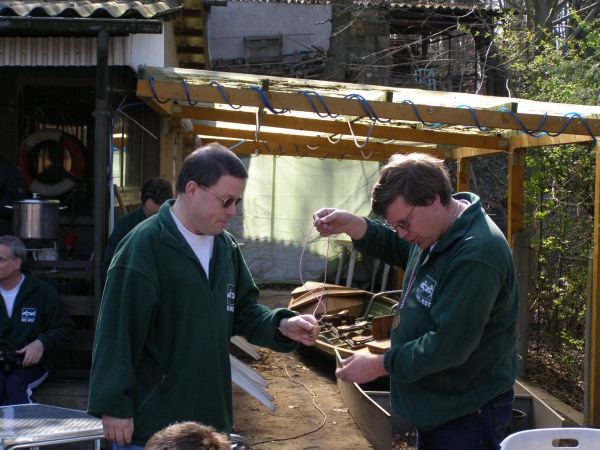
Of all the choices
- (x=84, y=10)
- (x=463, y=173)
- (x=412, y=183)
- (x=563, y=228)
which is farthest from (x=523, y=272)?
(x=412, y=183)

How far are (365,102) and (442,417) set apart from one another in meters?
3.44

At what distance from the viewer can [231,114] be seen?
807 cm

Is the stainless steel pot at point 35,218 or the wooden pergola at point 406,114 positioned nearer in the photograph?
the wooden pergola at point 406,114

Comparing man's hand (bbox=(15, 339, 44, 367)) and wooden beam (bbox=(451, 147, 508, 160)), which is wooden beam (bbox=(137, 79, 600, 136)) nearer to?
man's hand (bbox=(15, 339, 44, 367))

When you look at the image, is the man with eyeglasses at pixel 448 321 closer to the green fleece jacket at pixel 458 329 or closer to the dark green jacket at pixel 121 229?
the green fleece jacket at pixel 458 329

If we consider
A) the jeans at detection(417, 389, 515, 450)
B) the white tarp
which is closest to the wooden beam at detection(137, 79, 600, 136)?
the jeans at detection(417, 389, 515, 450)

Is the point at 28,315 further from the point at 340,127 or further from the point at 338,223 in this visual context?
the point at 340,127

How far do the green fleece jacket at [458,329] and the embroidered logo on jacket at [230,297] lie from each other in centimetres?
67

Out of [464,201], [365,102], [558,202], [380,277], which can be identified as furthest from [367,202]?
[464,201]

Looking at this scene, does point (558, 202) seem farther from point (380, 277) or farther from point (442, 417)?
point (380, 277)

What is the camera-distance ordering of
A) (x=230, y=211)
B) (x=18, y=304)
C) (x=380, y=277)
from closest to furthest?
1. (x=230, y=211)
2. (x=18, y=304)
3. (x=380, y=277)

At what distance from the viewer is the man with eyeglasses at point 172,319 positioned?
2936 mm

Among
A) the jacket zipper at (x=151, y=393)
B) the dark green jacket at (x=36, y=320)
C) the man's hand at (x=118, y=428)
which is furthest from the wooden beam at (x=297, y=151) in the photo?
the man's hand at (x=118, y=428)

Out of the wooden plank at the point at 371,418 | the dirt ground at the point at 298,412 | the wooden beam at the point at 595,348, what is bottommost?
the dirt ground at the point at 298,412
